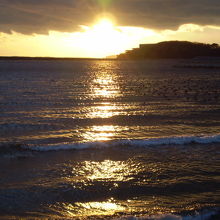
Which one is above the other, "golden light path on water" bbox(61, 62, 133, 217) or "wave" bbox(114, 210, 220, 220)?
"wave" bbox(114, 210, 220, 220)

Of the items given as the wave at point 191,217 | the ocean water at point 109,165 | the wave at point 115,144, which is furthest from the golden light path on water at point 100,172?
the wave at point 115,144

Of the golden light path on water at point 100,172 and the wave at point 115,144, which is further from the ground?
the wave at point 115,144

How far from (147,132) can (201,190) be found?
27.5 ft

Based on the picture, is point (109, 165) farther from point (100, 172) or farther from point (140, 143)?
point (140, 143)

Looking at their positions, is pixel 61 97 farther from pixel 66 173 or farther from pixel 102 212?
pixel 102 212

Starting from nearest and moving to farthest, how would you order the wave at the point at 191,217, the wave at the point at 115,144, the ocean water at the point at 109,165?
the wave at the point at 191,217
the ocean water at the point at 109,165
the wave at the point at 115,144

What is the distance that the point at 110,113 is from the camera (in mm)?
25000

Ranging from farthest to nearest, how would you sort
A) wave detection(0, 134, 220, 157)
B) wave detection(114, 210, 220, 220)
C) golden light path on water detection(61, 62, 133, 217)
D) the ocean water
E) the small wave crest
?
the small wave crest < wave detection(0, 134, 220, 157) < the ocean water < golden light path on water detection(61, 62, 133, 217) < wave detection(114, 210, 220, 220)

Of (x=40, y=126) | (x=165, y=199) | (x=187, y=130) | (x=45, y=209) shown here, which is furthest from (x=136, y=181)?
(x=40, y=126)

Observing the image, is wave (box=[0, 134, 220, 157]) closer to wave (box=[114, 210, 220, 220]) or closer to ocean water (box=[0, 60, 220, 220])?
ocean water (box=[0, 60, 220, 220])

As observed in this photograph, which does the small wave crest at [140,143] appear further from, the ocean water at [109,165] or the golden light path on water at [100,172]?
the golden light path on water at [100,172]

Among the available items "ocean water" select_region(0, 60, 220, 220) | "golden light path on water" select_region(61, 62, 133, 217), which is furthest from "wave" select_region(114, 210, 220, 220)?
"golden light path on water" select_region(61, 62, 133, 217)

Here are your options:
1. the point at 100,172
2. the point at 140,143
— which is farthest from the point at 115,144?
the point at 100,172

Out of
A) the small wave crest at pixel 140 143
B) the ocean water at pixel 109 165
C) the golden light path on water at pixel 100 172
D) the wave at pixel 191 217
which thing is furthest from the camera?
the small wave crest at pixel 140 143
